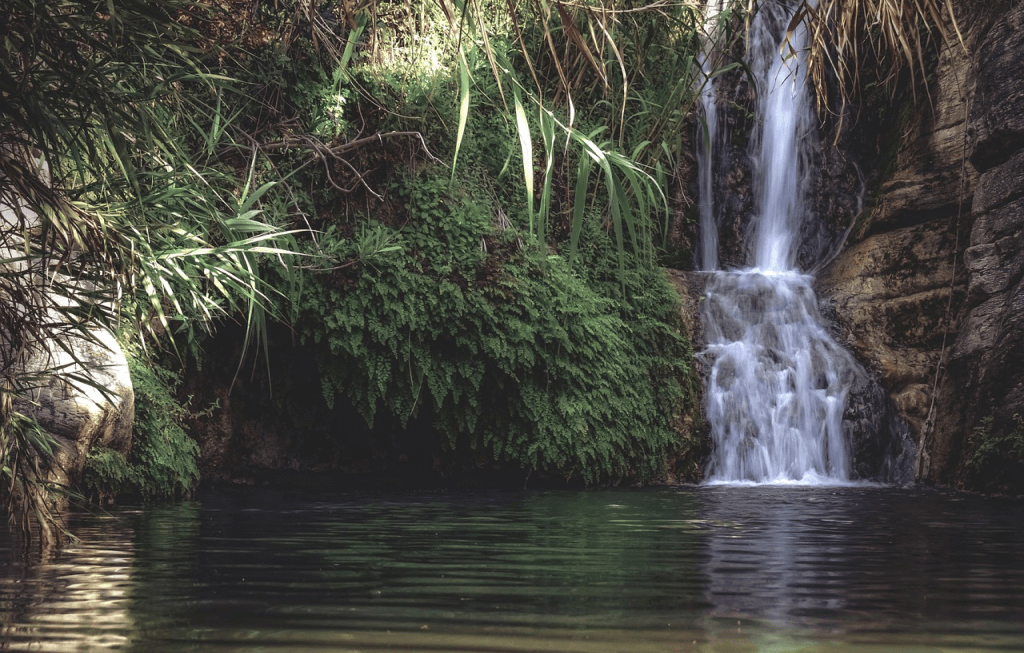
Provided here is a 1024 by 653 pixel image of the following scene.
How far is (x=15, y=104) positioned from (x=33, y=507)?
A: 1.73m

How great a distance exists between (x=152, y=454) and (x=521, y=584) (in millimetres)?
5692

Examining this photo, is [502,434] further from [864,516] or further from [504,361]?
[864,516]

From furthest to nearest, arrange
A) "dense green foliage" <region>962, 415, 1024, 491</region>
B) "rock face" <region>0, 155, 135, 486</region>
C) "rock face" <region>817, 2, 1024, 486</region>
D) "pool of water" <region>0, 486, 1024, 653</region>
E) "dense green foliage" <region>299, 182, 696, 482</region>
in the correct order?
"rock face" <region>817, 2, 1024, 486</region>, "dense green foliage" <region>299, 182, 696, 482</region>, "dense green foliage" <region>962, 415, 1024, 491</region>, "rock face" <region>0, 155, 135, 486</region>, "pool of water" <region>0, 486, 1024, 653</region>

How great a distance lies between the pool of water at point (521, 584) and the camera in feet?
7.73

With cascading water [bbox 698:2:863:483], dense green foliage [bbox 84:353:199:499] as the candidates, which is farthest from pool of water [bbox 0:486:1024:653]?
cascading water [bbox 698:2:863:483]

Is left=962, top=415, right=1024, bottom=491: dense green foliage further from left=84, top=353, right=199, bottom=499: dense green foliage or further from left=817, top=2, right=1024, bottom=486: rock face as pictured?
left=84, top=353, right=199, bottom=499: dense green foliage

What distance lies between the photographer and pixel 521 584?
327 cm

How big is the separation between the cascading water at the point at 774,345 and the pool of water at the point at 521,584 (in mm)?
4569

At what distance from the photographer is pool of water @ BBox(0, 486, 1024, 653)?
7.73 feet

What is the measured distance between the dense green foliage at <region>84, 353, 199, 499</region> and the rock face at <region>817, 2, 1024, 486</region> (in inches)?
291

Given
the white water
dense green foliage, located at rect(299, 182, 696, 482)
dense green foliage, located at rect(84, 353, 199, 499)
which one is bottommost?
dense green foliage, located at rect(84, 353, 199, 499)

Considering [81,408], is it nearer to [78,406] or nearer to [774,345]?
[78,406]

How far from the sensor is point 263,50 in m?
9.64

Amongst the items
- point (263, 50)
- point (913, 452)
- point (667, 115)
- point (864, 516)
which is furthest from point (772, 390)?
point (667, 115)
